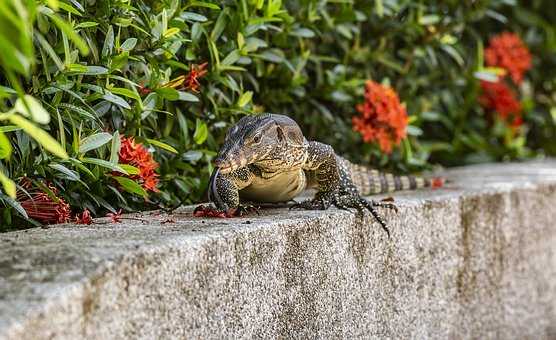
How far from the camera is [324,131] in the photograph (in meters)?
4.93

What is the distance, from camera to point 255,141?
10.8ft

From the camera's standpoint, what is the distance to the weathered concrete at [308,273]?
2355mm

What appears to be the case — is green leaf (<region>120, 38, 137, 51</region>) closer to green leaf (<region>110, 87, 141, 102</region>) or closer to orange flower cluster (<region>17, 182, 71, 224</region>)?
green leaf (<region>110, 87, 141, 102</region>)

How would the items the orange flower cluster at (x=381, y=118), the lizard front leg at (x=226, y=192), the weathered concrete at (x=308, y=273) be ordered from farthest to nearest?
the orange flower cluster at (x=381, y=118)
the lizard front leg at (x=226, y=192)
the weathered concrete at (x=308, y=273)

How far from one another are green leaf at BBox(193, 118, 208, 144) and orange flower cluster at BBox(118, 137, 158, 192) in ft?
1.35

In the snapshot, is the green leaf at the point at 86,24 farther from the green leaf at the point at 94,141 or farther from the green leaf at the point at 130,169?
the green leaf at the point at 130,169

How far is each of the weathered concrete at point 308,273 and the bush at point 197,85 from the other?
31cm

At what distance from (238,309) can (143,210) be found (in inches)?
35.8

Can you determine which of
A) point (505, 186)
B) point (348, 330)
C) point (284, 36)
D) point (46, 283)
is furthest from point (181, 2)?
point (505, 186)

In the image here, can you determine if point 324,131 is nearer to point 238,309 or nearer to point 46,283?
point 238,309

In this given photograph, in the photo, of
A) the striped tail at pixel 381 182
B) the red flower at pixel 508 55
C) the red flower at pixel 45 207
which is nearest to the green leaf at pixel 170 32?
the red flower at pixel 45 207

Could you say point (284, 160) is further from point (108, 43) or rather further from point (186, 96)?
point (108, 43)

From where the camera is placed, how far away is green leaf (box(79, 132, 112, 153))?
122 inches

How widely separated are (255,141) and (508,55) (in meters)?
3.32
